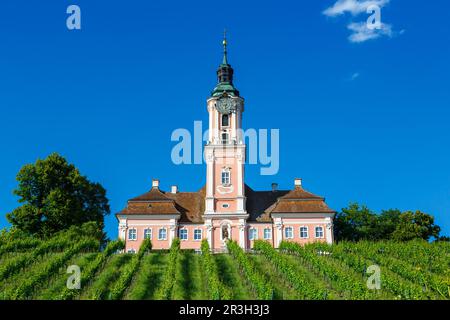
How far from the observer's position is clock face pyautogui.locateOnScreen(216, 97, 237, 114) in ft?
160

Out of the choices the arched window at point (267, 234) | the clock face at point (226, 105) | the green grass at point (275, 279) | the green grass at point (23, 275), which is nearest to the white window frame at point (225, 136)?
the clock face at point (226, 105)

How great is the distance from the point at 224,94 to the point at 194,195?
1054 cm

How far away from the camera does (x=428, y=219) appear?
49.2m

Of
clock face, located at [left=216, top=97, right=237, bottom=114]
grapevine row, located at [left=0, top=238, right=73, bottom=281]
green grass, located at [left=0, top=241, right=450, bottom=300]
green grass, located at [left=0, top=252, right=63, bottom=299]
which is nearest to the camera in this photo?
green grass, located at [left=0, top=241, right=450, bottom=300]

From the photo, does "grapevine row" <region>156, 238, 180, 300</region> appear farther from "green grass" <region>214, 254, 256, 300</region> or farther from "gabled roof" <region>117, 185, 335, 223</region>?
"gabled roof" <region>117, 185, 335, 223</region>

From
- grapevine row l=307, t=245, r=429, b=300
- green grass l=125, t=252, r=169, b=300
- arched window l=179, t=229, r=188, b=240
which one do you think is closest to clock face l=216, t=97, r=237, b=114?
arched window l=179, t=229, r=188, b=240

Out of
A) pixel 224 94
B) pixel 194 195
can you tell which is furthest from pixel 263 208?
pixel 224 94

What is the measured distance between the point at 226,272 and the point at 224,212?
17344mm

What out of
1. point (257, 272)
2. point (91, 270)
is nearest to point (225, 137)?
point (257, 272)

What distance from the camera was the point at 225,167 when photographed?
47188 mm

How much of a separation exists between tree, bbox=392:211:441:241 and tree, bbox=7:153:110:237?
28568 millimetres

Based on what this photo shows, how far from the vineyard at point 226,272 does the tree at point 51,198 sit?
7695 mm

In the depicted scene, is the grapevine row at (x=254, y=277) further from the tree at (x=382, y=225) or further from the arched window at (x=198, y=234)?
the tree at (x=382, y=225)

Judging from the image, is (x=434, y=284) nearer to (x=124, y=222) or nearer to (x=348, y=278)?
(x=348, y=278)
